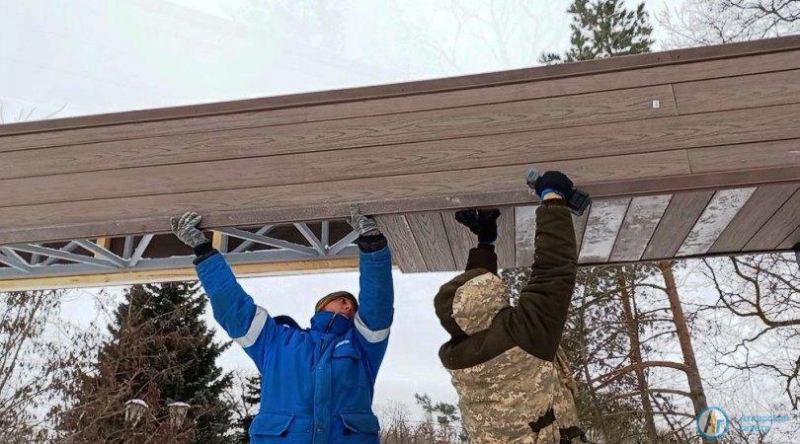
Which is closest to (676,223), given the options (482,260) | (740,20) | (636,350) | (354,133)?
(482,260)

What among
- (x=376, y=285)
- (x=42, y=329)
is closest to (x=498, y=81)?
(x=376, y=285)

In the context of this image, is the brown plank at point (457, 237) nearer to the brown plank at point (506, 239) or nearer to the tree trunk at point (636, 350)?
the brown plank at point (506, 239)

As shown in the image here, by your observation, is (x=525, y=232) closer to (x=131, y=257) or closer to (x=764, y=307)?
(x=131, y=257)

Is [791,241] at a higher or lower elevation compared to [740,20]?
lower

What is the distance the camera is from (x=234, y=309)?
2689 mm

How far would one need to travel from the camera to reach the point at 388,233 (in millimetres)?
3197

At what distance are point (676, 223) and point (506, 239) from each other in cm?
95

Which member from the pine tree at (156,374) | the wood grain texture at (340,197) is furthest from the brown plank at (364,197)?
the pine tree at (156,374)

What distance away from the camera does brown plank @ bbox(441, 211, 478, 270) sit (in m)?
3.05

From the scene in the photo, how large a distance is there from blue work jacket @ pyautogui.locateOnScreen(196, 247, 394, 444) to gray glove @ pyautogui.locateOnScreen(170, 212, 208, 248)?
0.69ft

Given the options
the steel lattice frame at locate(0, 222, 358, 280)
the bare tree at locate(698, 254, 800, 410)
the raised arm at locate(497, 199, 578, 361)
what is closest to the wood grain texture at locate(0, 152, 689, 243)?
the raised arm at locate(497, 199, 578, 361)

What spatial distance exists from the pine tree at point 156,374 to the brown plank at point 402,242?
32.6 feet

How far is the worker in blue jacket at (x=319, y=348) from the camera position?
2.48 m

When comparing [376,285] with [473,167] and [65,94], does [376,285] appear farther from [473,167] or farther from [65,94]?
[65,94]
